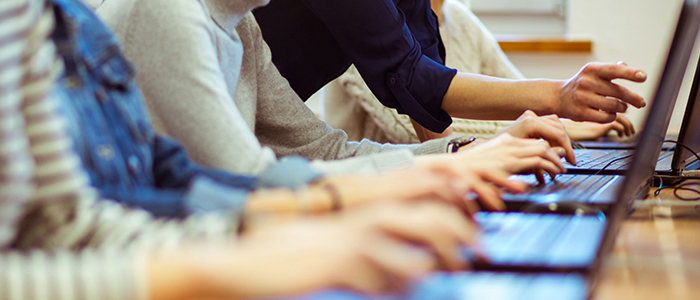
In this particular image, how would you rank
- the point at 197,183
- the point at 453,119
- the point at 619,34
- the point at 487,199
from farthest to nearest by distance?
Result: the point at 619,34, the point at 453,119, the point at 487,199, the point at 197,183

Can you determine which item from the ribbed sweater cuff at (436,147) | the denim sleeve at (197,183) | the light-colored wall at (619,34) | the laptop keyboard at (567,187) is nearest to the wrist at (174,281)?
the denim sleeve at (197,183)

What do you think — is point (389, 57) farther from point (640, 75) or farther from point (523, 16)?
point (523, 16)

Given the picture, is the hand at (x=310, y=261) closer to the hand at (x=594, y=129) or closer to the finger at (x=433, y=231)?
the finger at (x=433, y=231)

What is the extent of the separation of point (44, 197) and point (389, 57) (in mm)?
680

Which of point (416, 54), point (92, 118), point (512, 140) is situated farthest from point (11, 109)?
point (416, 54)

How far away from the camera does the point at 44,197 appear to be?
345 millimetres

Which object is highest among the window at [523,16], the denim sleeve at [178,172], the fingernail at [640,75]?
the fingernail at [640,75]

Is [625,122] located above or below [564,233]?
below

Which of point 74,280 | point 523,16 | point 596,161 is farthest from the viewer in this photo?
point 523,16

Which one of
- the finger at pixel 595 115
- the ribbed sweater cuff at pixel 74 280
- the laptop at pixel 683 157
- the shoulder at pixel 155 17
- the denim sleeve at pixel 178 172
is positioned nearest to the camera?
the ribbed sweater cuff at pixel 74 280

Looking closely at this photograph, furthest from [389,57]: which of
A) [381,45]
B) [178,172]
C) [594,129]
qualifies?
[594,129]

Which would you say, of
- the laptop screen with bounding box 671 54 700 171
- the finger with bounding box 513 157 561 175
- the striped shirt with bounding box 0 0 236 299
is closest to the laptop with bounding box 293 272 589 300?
the striped shirt with bounding box 0 0 236 299

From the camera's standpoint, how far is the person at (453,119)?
140 centimetres

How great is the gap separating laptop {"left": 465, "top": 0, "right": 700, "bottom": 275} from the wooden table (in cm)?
2
